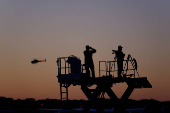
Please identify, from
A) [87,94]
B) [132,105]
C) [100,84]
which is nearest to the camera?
[100,84]

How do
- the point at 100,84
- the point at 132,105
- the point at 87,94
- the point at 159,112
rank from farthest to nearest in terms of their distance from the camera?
1. the point at 132,105
2. the point at 159,112
3. the point at 87,94
4. the point at 100,84

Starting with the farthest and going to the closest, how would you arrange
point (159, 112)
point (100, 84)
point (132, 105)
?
point (132, 105) → point (159, 112) → point (100, 84)

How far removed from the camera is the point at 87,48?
76.2 feet

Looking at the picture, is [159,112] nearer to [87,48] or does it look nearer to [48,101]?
[87,48]

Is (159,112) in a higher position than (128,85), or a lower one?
lower

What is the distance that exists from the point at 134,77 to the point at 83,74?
3848mm

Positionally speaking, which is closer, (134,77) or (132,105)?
(134,77)

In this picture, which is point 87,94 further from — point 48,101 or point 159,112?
point 48,101

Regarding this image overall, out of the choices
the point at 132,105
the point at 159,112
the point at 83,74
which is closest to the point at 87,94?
the point at 83,74

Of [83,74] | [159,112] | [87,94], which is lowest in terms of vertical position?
[159,112]

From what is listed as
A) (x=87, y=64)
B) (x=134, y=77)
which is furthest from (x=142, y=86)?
(x=87, y=64)

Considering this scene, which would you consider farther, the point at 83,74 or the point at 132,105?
the point at 132,105

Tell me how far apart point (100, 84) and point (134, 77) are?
2761mm

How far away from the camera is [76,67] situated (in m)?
23.5
